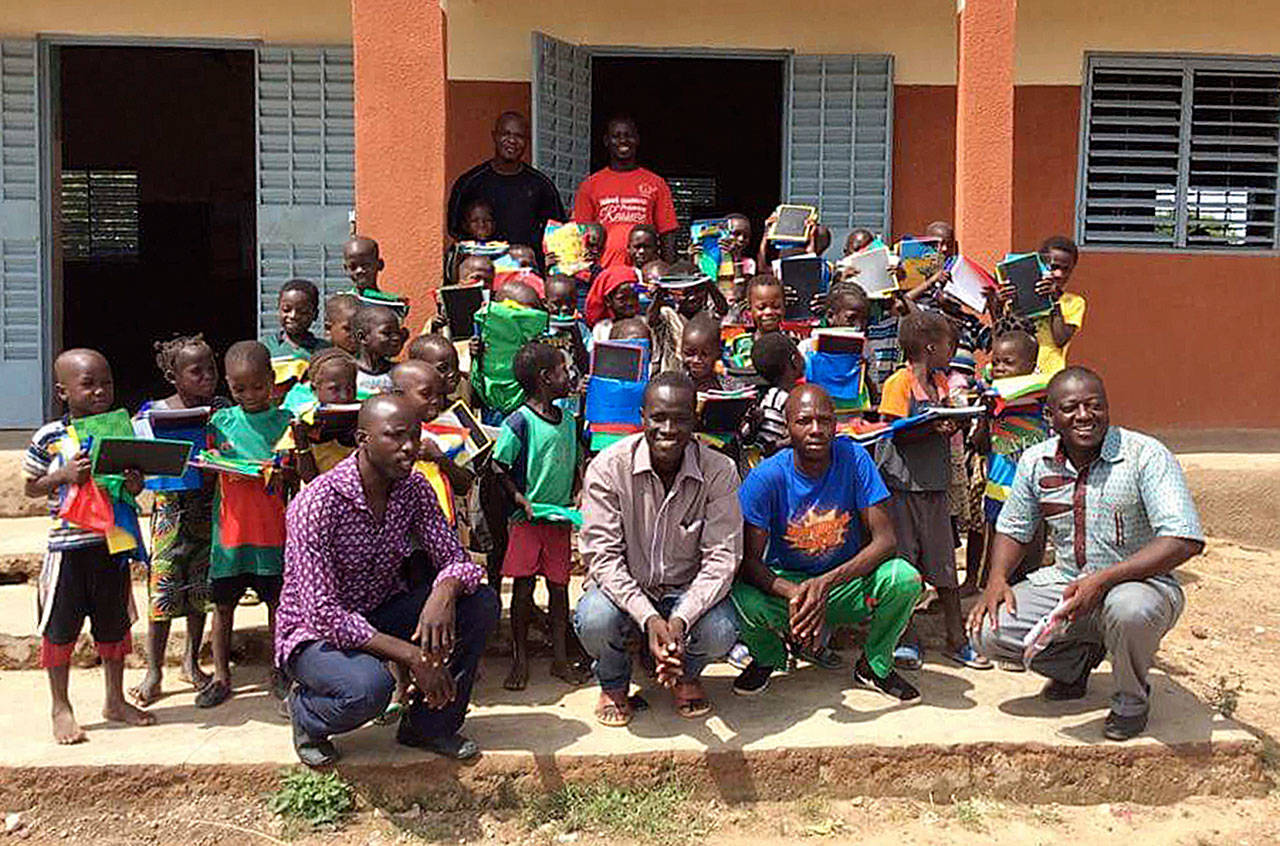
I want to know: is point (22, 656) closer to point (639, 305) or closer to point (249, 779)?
point (249, 779)

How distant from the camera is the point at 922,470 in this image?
4.11 metres

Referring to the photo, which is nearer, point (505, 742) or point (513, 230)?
point (505, 742)

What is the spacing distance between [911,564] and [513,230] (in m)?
2.89

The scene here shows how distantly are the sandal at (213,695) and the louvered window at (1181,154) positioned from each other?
226 inches

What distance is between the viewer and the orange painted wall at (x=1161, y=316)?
732 centimetres

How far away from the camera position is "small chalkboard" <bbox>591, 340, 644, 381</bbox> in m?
4.07

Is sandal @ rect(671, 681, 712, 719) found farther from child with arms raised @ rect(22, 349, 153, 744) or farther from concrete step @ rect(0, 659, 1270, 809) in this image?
child with arms raised @ rect(22, 349, 153, 744)

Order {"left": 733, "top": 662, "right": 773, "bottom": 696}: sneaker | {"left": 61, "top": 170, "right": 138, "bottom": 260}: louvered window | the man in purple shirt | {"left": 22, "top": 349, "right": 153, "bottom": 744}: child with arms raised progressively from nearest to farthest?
the man in purple shirt < {"left": 22, "top": 349, "right": 153, "bottom": 744}: child with arms raised < {"left": 733, "top": 662, "right": 773, "bottom": 696}: sneaker < {"left": 61, "top": 170, "right": 138, "bottom": 260}: louvered window

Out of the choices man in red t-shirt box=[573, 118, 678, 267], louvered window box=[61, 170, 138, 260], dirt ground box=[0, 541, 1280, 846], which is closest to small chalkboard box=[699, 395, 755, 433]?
dirt ground box=[0, 541, 1280, 846]

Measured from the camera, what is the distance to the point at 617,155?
20.6 ft

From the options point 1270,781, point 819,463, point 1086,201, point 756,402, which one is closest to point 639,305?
point 756,402

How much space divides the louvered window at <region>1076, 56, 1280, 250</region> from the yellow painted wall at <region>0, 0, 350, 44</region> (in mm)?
4615

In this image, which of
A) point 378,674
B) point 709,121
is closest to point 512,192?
point 378,674

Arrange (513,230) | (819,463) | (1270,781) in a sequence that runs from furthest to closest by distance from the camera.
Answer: (513,230), (819,463), (1270,781)
